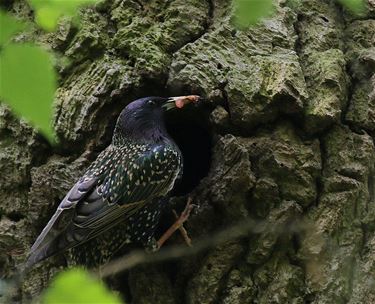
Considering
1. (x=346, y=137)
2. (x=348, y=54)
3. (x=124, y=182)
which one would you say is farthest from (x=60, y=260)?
(x=348, y=54)

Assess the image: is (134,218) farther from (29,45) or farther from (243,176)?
(29,45)

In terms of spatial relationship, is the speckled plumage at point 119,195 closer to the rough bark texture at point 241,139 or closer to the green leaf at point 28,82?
the rough bark texture at point 241,139

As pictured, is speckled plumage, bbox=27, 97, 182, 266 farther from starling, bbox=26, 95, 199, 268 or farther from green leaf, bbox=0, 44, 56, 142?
green leaf, bbox=0, 44, 56, 142

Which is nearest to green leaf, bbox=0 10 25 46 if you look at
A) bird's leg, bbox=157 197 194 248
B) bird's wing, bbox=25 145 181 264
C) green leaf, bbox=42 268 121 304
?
green leaf, bbox=42 268 121 304

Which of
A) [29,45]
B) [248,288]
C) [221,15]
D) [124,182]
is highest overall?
[29,45]

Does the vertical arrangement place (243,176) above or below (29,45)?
below

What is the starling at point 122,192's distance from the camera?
9.94 ft

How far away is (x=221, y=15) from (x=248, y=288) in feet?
4.84

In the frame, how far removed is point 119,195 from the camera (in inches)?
126

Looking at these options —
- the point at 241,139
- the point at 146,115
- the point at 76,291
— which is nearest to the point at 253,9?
the point at 76,291

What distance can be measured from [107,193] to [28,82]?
2.09 metres

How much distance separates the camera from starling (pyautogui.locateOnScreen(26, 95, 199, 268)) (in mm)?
3029

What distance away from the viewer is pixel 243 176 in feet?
9.81

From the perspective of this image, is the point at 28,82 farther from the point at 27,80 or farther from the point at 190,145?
the point at 190,145
